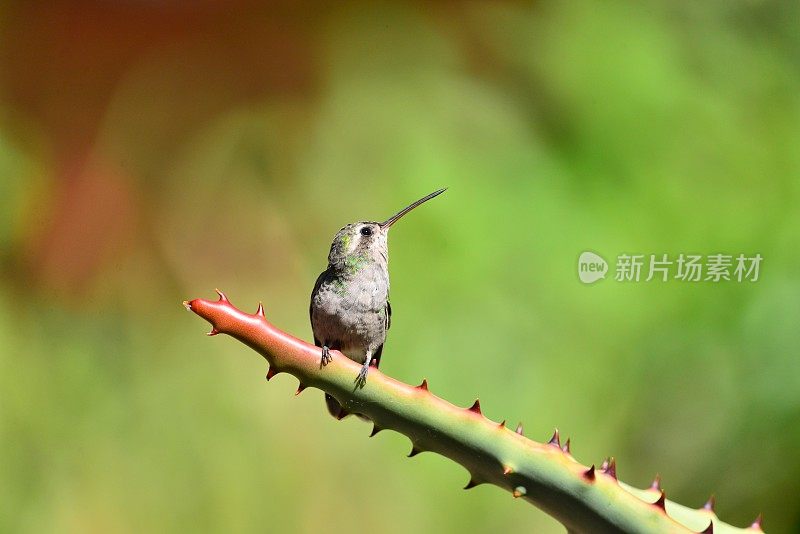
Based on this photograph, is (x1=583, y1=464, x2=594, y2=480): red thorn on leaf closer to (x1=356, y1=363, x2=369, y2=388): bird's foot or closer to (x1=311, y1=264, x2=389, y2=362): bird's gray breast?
(x1=356, y1=363, x2=369, y2=388): bird's foot

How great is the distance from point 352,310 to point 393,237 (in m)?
0.54

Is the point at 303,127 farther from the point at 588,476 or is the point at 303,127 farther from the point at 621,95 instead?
the point at 588,476

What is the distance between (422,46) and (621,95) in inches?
21.2

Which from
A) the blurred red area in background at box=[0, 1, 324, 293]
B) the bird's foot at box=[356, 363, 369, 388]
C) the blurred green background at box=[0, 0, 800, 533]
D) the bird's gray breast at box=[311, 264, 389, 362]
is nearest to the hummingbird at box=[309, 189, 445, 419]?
the bird's gray breast at box=[311, 264, 389, 362]

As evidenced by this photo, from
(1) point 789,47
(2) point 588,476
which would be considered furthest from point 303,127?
(2) point 588,476

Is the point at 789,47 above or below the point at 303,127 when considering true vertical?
above

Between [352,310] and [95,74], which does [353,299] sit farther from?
[95,74]

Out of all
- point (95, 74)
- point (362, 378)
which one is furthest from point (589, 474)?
point (95, 74)

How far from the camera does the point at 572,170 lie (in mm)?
2123

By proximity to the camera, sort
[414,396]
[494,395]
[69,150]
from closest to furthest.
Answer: [414,396], [69,150], [494,395]

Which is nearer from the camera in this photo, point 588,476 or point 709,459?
point 588,476

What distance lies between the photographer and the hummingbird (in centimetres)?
150

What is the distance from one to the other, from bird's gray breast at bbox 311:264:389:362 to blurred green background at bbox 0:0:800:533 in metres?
0.44

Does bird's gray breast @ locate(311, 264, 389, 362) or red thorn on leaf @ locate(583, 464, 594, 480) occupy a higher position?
bird's gray breast @ locate(311, 264, 389, 362)
